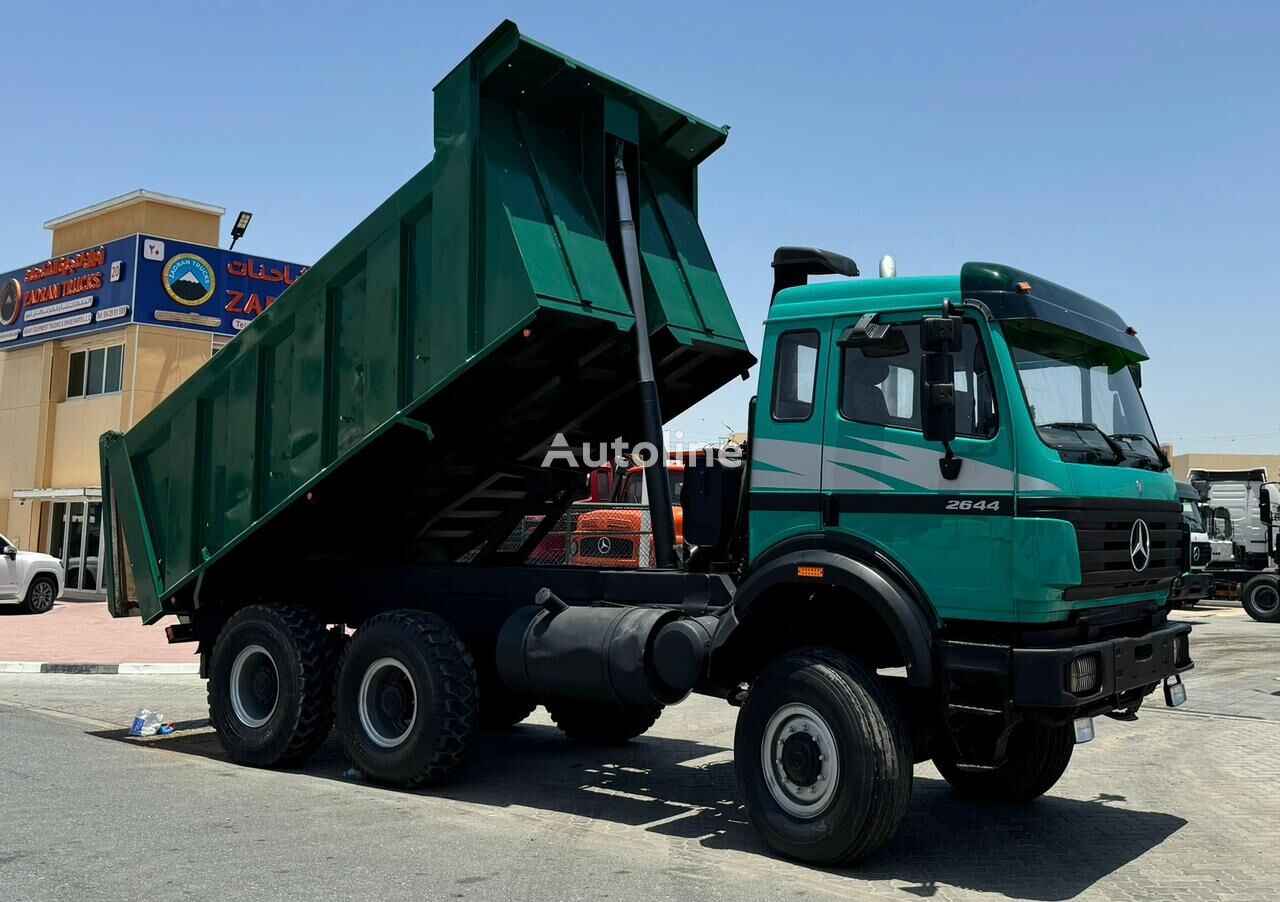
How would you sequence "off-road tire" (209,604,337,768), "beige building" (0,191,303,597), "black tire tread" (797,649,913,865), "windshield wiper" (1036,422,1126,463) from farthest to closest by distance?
"beige building" (0,191,303,597), "off-road tire" (209,604,337,768), "windshield wiper" (1036,422,1126,463), "black tire tread" (797,649,913,865)

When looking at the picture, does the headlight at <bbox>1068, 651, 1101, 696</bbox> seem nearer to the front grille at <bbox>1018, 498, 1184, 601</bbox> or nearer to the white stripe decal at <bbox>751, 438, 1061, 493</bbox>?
the front grille at <bbox>1018, 498, 1184, 601</bbox>

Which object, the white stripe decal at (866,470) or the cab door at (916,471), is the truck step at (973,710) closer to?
the cab door at (916,471)

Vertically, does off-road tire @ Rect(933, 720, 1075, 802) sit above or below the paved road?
above

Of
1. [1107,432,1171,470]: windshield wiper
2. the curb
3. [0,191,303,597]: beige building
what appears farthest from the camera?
[0,191,303,597]: beige building

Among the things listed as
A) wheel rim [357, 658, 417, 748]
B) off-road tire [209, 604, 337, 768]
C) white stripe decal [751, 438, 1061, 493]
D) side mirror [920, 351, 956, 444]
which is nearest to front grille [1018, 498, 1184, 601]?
white stripe decal [751, 438, 1061, 493]

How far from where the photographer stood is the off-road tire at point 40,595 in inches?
874

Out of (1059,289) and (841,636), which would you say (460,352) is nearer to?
(841,636)

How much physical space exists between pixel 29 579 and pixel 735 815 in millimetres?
19423

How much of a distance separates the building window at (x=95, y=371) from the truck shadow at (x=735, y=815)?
57.8 feet

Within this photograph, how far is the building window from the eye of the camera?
83.3 ft

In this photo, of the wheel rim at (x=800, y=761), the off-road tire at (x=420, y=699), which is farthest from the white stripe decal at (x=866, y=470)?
the off-road tire at (x=420, y=699)

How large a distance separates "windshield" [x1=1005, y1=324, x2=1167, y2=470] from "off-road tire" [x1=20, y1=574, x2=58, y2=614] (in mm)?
21501

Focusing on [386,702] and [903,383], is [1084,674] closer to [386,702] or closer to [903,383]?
[903,383]

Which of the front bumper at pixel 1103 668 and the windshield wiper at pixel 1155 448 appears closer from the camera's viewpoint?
the front bumper at pixel 1103 668
